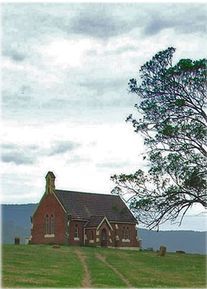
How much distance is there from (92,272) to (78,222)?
43.1m

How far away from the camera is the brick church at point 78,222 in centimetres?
8194

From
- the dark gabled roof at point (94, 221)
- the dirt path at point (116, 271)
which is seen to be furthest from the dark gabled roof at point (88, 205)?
the dirt path at point (116, 271)

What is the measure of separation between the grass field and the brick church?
2607 centimetres

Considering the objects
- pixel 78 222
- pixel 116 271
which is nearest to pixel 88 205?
pixel 78 222

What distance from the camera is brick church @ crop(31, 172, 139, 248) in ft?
269

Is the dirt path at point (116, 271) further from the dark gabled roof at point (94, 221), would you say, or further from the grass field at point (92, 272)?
the dark gabled roof at point (94, 221)

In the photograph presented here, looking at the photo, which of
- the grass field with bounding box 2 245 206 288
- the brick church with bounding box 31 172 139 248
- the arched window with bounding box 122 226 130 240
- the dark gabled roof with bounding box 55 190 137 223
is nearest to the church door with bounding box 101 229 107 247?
the brick church with bounding box 31 172 139 248

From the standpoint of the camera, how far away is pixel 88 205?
87.1 m

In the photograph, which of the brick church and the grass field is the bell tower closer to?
the brick church

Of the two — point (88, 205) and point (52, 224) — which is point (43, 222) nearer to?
point (52, 224)

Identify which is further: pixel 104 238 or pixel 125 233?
pixel 125 233

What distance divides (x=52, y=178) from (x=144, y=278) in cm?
4948

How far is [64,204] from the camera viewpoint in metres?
83.2

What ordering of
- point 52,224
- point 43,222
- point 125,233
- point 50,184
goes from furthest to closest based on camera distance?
point 125,233
point 43,222
point 50,184
point 52,224
